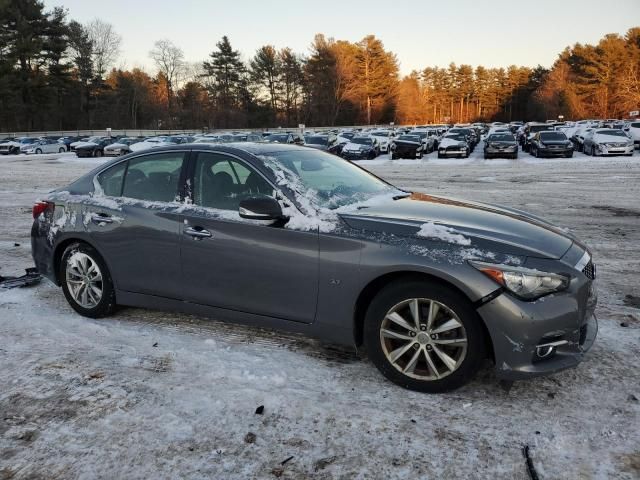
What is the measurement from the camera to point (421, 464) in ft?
9.09

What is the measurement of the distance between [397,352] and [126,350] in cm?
215

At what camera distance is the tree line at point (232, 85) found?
231 feet

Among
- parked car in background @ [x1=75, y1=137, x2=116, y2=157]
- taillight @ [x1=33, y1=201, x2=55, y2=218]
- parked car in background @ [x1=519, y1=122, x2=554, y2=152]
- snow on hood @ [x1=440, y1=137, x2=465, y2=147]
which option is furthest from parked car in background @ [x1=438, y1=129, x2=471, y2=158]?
taillight @ [x1=33, y1=201, x2=55, y2=218]

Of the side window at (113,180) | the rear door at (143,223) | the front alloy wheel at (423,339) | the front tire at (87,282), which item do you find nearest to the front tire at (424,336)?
the front alloy wheel at (423,339)

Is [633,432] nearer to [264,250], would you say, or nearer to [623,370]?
[623,370]

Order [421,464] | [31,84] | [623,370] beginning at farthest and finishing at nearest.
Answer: [31,84]
[623,370]
[421,464]

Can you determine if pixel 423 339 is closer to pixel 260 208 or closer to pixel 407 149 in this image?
pixel 260 208

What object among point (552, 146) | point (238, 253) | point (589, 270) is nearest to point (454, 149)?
point (552, 146)

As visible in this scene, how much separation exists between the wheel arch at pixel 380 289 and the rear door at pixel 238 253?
32cm

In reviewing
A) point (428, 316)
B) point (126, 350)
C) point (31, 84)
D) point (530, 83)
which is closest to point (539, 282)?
point (428, 316)

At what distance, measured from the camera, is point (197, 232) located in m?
4.15

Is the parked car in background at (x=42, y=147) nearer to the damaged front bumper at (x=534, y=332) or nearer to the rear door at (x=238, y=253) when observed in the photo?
the rear door at (x=238, y=253)

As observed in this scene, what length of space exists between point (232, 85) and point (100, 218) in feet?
290

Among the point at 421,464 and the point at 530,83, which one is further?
the point at 530,83
